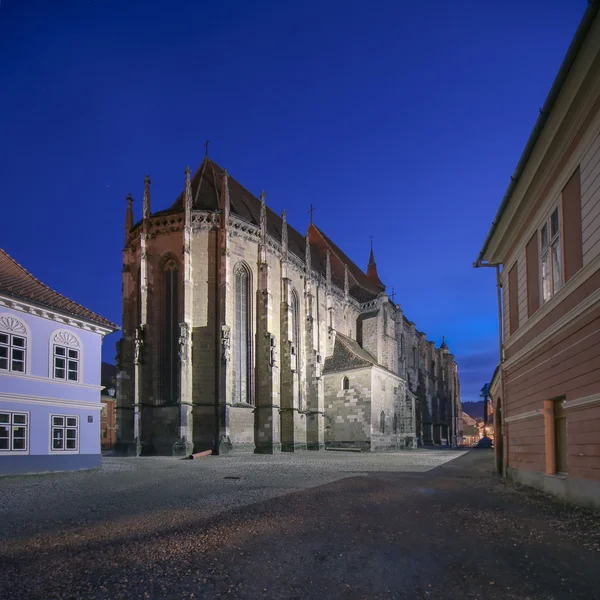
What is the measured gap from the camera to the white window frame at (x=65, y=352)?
18812 mm

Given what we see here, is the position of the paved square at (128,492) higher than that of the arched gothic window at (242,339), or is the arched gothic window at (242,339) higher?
the arched gothic window at (242,339)

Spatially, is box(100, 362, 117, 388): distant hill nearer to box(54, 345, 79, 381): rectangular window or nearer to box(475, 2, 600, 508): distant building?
box(54, 345, 79, 381): rectangular window

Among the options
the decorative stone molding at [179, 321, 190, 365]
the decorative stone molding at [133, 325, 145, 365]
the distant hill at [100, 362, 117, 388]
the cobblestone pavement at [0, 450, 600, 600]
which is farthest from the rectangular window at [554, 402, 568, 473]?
the distant hill at [100, 362, 117, 388]

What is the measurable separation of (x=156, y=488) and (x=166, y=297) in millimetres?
20340

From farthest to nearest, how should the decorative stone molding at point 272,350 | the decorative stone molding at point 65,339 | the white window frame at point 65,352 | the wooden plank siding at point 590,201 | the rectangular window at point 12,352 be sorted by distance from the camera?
1. the decorative stone molding at point 272,350
2. the decorative stone molding at point 65,339
3. the white window frame at point 65,352
4. the rectangular window at point 12,352
5. the wooden plank siding at point 590,201

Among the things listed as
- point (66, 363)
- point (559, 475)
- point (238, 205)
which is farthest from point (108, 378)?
point (559, 475)

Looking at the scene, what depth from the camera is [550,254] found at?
11.0 metres

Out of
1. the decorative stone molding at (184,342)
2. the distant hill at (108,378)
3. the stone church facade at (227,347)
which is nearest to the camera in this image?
the decorative stone molding at (184,342)

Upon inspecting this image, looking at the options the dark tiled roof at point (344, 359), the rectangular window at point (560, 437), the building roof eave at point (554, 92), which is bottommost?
the rectangular window at point (560, 437)

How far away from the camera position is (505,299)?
1577 cm

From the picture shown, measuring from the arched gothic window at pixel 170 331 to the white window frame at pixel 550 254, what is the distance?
2329 centimetres

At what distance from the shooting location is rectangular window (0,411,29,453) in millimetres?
16891

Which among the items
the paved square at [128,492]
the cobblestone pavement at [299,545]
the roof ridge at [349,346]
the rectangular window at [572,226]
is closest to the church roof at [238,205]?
the roof ridge at [349,346]

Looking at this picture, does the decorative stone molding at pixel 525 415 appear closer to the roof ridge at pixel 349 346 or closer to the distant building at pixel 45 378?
the distant building at pixel 45 378
